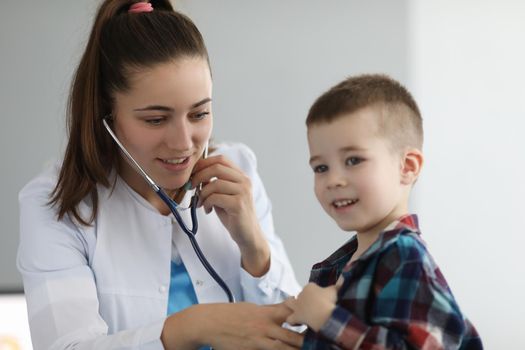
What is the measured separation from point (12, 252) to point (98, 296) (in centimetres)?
132

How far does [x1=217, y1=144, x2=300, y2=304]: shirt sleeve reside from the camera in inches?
67.0

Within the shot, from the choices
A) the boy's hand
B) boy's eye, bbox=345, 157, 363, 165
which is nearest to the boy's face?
boy's eye, bbox=345, 157, 363, 165

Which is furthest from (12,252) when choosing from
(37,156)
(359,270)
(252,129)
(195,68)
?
(359,270)

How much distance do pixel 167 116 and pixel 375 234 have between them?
0.53m

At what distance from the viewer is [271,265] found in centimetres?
173

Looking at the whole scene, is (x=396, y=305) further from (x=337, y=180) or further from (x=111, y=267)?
(x=111, y=267)

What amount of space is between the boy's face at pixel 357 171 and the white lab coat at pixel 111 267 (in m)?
0.52

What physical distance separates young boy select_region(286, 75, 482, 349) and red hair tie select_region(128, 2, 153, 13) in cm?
60

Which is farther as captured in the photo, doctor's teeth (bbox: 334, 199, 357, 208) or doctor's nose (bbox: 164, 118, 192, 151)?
doctor's nose (bbox: 164, 118, 192, 151)

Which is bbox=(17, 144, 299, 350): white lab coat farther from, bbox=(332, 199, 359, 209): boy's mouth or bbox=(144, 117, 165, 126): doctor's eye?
bbox=(332, 199, 359, 209): boy's mouth

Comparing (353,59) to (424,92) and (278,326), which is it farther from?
(278,326)

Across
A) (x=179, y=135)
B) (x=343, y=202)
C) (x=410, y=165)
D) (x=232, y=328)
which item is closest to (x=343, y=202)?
(x=343, y=202)

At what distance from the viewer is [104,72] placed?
1.65 meters

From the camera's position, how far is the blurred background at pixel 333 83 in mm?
2852
